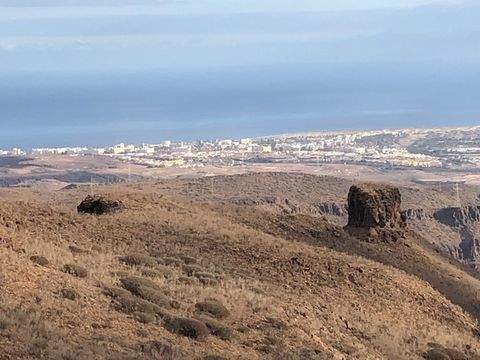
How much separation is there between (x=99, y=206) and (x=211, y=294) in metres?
16.3

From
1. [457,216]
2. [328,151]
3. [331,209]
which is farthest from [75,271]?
[328,151]

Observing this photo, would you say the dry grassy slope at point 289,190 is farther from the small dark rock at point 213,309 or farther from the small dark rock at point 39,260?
the small dark rock at point 213,309

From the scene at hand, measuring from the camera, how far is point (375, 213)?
44.0 m

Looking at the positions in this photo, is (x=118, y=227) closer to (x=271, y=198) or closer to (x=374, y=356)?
(x=374, y=356)

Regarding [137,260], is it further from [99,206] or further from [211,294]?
[99,206]

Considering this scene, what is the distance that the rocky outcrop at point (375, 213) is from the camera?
1714 inches

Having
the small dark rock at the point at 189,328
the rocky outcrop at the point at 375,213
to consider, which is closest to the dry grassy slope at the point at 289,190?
the rocky outcrop at the point at 375,213

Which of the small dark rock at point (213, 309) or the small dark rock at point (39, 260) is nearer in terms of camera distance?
the small dark rock at point (213, 309)

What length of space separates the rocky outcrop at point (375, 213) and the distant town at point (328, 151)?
8770cm

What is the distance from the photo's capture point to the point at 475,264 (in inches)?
2512

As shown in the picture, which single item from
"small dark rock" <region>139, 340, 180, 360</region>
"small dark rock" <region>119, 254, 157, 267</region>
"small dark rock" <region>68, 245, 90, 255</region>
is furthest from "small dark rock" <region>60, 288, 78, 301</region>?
"small dark rock" <region>68, 245, 90, 255</region>

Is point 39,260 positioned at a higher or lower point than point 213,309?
higher

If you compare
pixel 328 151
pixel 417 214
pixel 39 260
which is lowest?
pixel 417 214

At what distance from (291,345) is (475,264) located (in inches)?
1868
